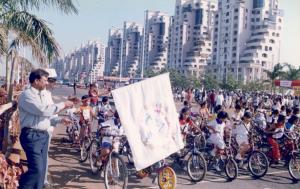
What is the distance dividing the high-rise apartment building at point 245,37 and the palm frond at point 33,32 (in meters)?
76.4

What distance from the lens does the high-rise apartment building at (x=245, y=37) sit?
8394cm

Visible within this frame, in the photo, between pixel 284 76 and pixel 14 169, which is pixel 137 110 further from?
pixel 284 76

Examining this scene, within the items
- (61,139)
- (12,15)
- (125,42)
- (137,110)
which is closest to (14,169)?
(137,110)

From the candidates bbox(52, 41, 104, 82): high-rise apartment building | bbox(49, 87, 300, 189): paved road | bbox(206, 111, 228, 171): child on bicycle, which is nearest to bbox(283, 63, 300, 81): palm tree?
bbox(49, 87, 300, 189): paved road

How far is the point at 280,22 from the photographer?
9312cm

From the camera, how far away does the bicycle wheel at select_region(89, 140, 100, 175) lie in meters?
7.35

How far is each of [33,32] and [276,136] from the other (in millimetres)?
6266

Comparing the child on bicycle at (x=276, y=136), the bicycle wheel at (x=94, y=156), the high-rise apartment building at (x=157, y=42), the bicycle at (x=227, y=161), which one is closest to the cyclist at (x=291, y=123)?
the child on bicycle at (x=276, y=136)

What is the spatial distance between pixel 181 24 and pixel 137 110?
341 feet

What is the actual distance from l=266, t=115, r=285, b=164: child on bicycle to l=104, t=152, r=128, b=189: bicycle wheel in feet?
14.4

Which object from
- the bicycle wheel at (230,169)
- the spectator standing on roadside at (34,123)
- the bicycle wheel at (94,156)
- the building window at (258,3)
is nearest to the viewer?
the spectator standing on roadside at (34,123)

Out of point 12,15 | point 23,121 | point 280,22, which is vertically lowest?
point 23,121

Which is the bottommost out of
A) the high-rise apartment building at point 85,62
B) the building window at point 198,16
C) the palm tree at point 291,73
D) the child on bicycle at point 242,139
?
the child on bicycle at point 242,139

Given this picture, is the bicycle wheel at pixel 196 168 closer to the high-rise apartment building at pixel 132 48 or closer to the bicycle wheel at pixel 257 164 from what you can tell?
the bicycle wheel at pixel 257 164
